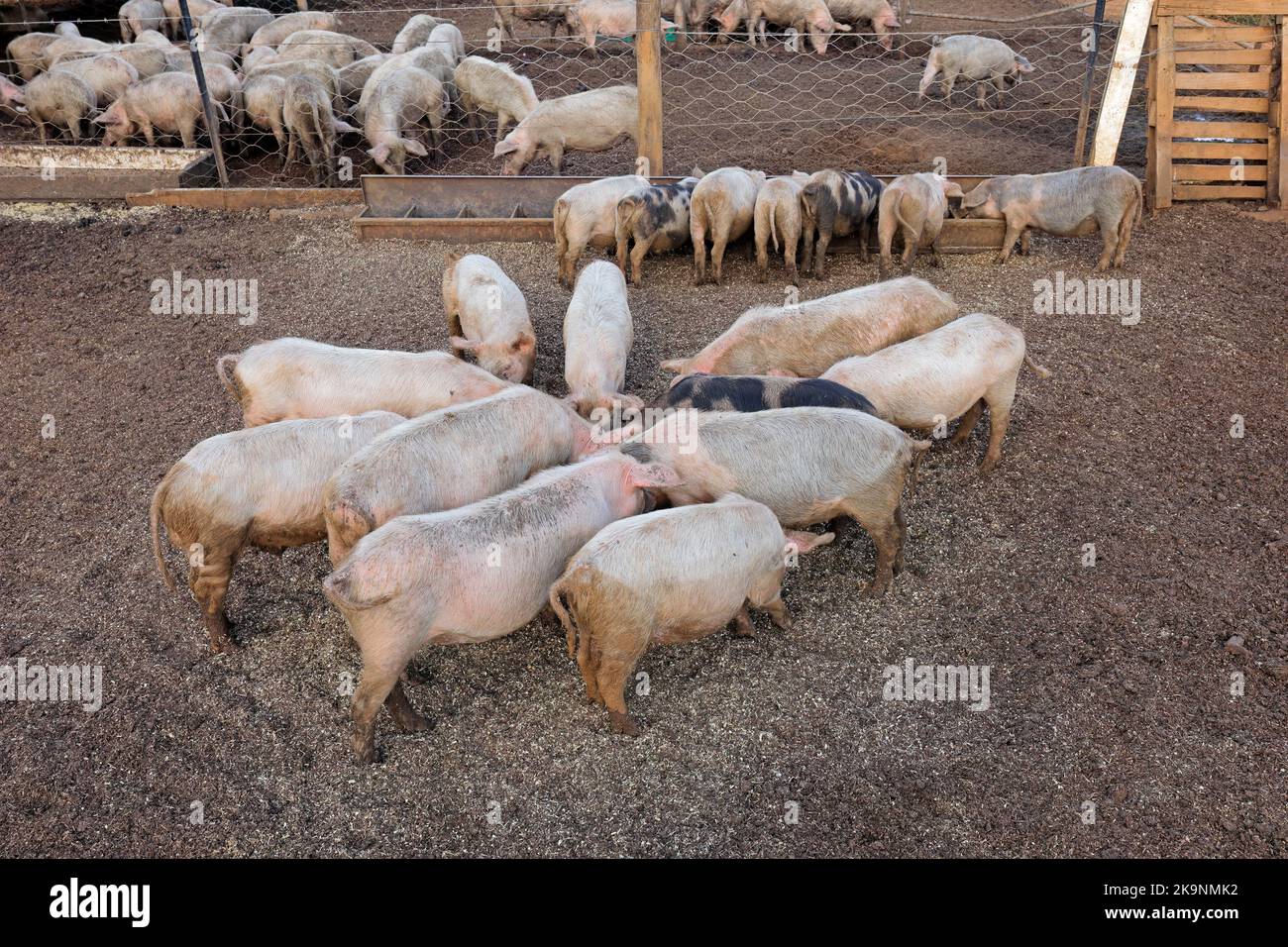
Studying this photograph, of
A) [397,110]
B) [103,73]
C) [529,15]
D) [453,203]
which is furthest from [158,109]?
[529,15]

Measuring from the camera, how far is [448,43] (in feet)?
40.2

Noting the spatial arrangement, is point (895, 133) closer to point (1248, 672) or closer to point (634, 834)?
point (1248, 672)

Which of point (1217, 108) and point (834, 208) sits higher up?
point (1217, 108)

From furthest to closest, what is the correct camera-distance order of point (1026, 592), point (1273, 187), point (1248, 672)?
point (1273, 187) → point (1026, 592) → point (1248, 672)

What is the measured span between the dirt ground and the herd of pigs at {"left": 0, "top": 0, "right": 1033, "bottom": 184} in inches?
155

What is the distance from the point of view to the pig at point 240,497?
14.5 feet

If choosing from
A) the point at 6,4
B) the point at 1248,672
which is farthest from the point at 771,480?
the point at 6,4

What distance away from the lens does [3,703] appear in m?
4.48

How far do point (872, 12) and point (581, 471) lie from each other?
12262mm

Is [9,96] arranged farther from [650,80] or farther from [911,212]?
[911,212]

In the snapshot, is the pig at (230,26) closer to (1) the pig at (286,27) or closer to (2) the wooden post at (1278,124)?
(1) the pig at (286,27)

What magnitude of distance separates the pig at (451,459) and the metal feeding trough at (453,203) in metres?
3.85

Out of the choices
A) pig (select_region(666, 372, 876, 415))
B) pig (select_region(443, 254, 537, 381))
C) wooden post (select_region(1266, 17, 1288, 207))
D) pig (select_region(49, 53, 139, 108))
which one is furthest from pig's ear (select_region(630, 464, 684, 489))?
pig (select_region(49, 53, 139, 108))

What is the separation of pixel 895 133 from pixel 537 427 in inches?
288
